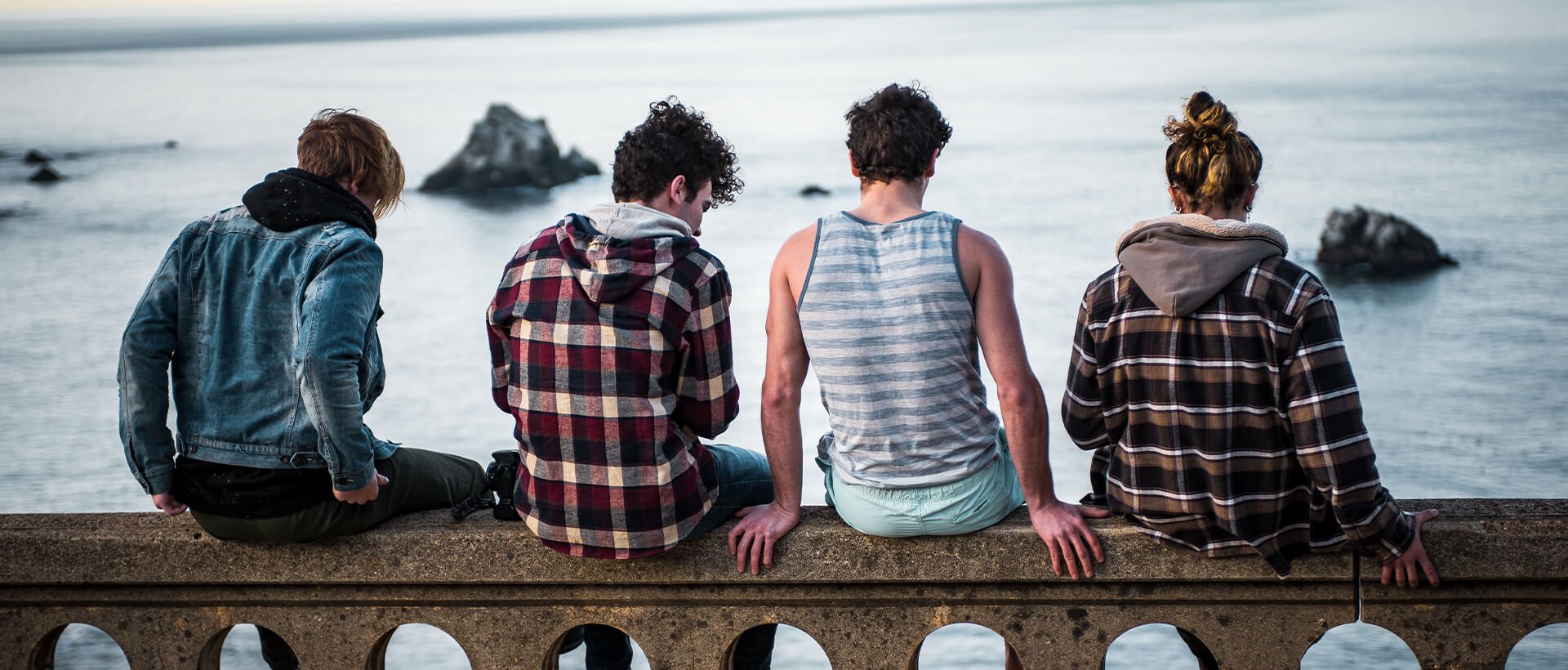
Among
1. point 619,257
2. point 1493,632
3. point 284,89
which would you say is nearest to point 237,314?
point 619,257

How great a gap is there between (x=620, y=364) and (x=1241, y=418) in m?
1.17

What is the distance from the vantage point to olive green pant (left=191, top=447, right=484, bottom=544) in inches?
106

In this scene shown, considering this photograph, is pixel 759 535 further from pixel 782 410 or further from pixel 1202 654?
pixel 1202 654

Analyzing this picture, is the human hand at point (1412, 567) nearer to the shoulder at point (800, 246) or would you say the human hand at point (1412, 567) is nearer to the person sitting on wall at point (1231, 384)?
the person sitting on wall at point (1231, 384)

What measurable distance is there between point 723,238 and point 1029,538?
24141 millimetres

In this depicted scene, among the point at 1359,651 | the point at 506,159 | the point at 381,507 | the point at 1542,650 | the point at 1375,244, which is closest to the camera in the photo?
the point at 381,507

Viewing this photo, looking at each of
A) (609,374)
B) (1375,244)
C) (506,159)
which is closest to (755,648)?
(609,374)

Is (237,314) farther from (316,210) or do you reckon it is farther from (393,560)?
(393,560)

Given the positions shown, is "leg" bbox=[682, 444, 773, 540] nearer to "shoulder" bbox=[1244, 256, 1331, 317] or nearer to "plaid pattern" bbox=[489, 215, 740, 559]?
"plaid pattern" bbox=[489, 215, 740, 559]

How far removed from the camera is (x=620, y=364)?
2.59 meters

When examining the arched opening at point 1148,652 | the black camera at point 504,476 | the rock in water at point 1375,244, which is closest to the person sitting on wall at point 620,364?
the black camera at point 504,476

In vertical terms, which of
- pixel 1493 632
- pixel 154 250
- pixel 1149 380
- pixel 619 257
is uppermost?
pixel 619 257

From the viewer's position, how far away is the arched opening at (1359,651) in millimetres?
7156

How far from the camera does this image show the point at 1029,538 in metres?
2.62
